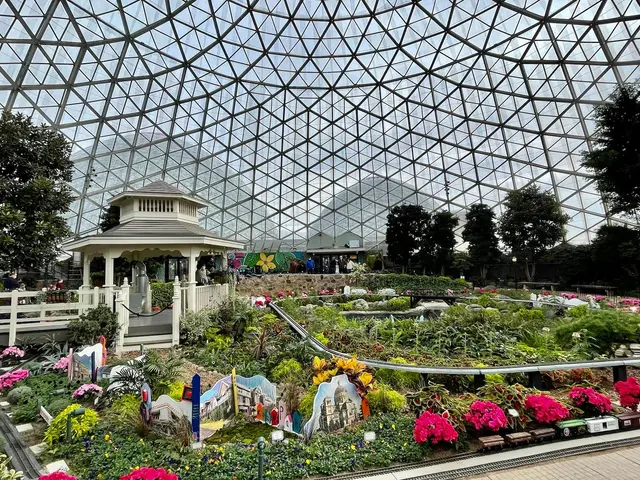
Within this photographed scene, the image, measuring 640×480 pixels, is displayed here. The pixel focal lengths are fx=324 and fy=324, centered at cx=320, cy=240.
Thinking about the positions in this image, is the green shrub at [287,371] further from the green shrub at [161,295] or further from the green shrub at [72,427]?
the green shrub at [161,295]

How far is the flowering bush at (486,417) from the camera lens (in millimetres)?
5000

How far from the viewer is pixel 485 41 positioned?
89.0ft

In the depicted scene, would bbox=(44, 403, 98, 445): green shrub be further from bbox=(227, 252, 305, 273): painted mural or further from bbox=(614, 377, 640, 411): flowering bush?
bbox=(227, 252, 305, 273): painted mural

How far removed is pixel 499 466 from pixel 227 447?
12.7ft

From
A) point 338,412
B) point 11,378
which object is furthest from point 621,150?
point 11,378

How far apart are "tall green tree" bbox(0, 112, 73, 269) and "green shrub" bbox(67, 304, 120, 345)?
19.2ft

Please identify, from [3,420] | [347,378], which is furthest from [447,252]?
[3,420]

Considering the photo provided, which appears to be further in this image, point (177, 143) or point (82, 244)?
point (177, 143)

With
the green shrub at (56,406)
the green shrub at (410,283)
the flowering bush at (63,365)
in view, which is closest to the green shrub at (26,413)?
the green shrub at (56,406)

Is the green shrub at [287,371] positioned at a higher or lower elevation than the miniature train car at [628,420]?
higher

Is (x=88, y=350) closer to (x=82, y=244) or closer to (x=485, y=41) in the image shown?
(x=82, y=244)

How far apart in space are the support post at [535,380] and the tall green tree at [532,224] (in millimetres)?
27736

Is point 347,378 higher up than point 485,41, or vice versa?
point 485,41

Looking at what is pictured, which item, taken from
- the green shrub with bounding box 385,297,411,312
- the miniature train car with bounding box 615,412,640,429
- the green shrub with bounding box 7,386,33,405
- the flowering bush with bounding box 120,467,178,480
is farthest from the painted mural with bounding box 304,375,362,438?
the green shrub with bounding box 385,297,411,312
